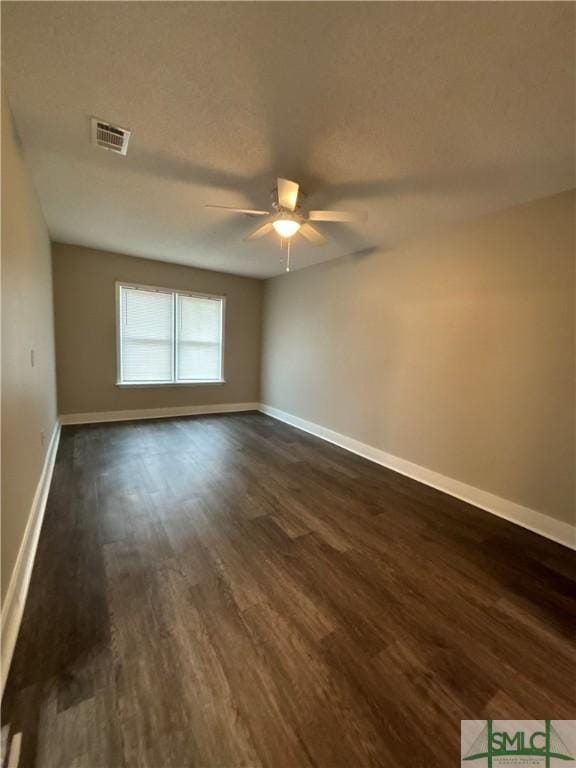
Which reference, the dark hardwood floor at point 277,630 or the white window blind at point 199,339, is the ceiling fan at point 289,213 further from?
the white window blind at point 199,339

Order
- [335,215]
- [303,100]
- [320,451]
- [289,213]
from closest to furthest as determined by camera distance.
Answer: [303,100], [335,215], [289,213], [320,451]

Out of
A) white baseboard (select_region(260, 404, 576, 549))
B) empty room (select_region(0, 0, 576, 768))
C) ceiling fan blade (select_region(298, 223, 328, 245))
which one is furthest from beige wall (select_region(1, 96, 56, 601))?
white baseboard (select_region(260, 404, 576, 549))

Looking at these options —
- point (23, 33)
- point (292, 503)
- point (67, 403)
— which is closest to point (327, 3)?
point (23, 33)

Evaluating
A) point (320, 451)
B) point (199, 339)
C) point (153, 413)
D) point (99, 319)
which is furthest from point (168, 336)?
point (320, 451)

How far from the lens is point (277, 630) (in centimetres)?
144

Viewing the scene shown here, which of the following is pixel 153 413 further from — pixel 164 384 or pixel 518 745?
pixel 518 745

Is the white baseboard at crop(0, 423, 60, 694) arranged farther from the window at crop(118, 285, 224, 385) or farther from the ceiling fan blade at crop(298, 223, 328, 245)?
the ceiling fan blade at crop(298, 223, 328, 245)

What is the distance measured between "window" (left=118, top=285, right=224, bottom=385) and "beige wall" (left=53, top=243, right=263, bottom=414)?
139 millimetres

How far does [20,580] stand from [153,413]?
3.70 metres

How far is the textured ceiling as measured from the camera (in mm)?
1193

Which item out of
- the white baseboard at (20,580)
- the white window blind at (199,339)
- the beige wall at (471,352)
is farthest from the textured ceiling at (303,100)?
the white window blind at (199,339)

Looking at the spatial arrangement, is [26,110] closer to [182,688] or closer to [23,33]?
[23,33]

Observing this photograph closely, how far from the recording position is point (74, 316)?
4.37 meters

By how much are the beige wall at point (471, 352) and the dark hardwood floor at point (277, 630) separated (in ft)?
1.87
